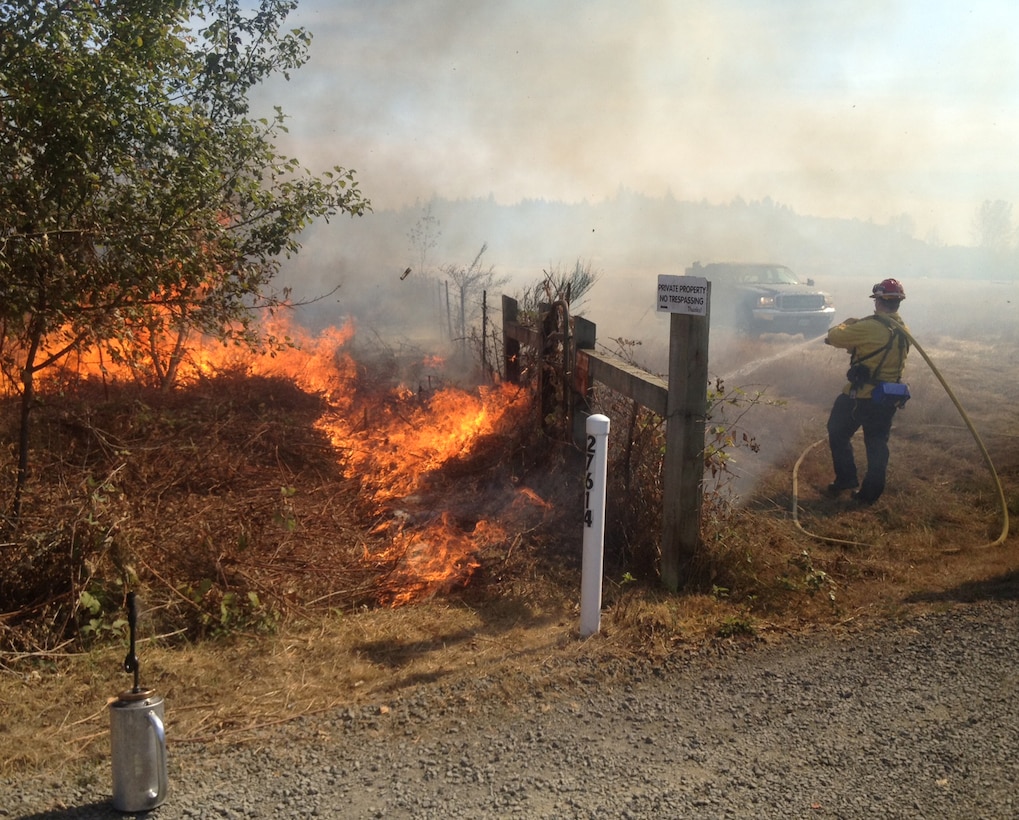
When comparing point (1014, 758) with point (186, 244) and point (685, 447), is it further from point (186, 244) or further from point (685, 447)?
point (186, 244)

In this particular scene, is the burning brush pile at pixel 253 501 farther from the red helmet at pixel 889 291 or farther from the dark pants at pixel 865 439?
the red helmet at pixel 889 291

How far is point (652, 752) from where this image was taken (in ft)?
11.3

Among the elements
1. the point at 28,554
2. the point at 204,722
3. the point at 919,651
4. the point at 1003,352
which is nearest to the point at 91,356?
the point at 28,554

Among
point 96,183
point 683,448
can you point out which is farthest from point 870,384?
point 96,183

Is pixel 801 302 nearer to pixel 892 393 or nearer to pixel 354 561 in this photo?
pixel 892 393

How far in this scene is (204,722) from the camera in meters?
3.69

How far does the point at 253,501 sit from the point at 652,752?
3.37 metres

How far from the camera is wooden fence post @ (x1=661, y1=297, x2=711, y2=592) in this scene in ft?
16.6

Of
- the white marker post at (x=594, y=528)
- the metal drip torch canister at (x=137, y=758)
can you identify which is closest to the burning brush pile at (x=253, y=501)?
the white marker post at (x=594, y=528)

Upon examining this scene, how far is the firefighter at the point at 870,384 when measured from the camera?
7.85m

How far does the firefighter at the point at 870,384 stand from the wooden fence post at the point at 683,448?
3183 millimetres

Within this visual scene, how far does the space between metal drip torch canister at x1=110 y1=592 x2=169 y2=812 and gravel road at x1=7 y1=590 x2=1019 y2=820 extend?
85 millimetres

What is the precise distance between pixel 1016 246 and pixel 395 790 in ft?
194

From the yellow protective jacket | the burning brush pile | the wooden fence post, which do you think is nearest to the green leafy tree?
the burning brush pile
